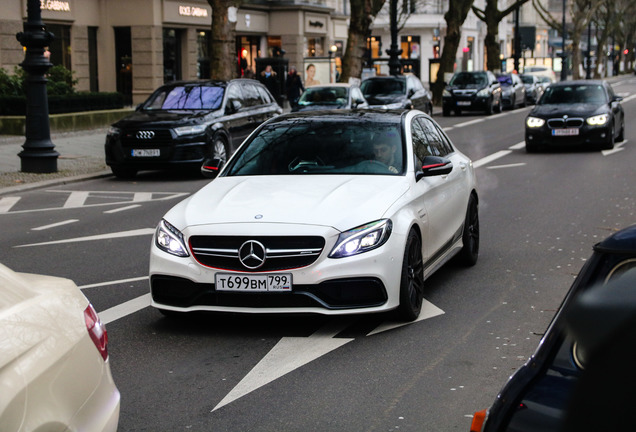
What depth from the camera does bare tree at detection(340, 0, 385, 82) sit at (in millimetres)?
35094

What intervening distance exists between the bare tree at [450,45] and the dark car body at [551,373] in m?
42.8

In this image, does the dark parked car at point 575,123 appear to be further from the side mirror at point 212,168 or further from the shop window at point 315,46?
the shop window at point 315,46

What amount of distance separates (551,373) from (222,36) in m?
24.1

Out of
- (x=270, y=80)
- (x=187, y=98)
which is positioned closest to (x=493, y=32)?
(x=270, y=80)

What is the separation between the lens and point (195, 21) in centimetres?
4144

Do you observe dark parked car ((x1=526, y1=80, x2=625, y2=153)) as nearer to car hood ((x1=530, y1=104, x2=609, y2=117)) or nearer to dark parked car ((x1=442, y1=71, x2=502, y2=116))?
car hood ((x1=530, y1=104, x2=609, y2=117))

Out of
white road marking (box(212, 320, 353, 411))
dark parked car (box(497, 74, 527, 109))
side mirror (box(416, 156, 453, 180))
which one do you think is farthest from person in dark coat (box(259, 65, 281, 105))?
white road marking (box(212, 320, 353, 411))

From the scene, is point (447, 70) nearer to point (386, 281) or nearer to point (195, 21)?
point (195, 21)

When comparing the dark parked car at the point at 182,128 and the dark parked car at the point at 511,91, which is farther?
the dark parked car at the point at 511,91

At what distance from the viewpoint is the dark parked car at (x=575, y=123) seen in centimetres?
2158

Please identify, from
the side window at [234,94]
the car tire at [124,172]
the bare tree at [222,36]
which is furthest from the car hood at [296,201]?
the bare tree at [222,36]

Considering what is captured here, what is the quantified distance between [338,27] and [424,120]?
50643 mm

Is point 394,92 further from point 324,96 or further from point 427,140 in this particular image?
point 427,140

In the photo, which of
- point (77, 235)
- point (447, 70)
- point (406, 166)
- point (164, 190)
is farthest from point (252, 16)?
point (406, 166)
